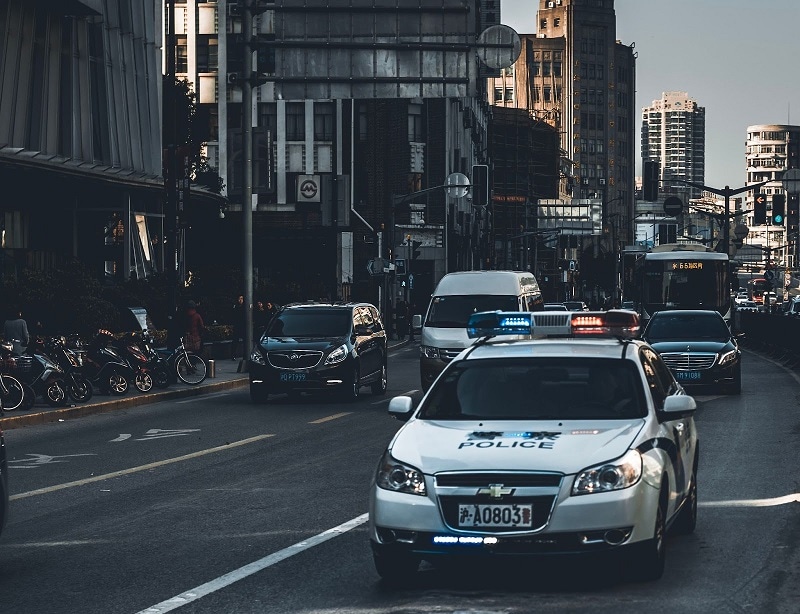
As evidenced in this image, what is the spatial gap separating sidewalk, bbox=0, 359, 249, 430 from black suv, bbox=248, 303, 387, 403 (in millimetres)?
2174

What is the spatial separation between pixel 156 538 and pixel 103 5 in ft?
153

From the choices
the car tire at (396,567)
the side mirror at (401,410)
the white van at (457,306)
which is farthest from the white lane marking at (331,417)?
the car tire at (396,567)

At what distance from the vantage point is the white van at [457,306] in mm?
27484

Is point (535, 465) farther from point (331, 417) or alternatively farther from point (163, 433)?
point (331, 417)

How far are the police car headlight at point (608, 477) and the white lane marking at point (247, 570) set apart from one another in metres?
2.27

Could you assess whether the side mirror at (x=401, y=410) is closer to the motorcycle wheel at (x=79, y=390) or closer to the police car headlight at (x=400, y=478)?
the police car headlight at (x=400, y=478)

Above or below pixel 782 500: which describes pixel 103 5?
above

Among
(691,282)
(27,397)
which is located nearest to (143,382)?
(27,397)

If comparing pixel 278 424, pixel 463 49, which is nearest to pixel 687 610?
pixel 278 424

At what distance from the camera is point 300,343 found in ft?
89.2

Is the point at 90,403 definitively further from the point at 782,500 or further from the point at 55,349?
the point at 782,500

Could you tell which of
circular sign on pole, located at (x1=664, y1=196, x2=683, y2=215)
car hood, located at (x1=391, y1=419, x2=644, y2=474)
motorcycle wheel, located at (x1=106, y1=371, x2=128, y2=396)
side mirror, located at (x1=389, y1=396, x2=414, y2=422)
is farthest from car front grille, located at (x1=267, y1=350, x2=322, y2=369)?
circular sign on pole, located at (x1=664, y1=196, x2=683, y2=215)

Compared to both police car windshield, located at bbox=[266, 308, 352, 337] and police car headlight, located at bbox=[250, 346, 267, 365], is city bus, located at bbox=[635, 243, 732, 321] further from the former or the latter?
police car headlight, located at bbox=[250, 346, 267, 365]

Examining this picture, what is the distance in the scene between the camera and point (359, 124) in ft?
310
